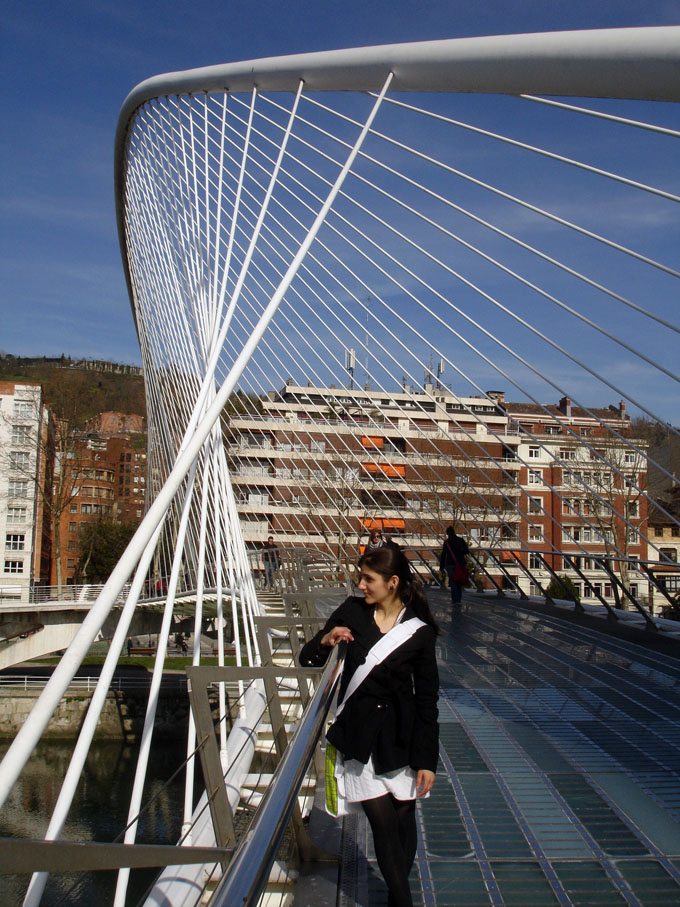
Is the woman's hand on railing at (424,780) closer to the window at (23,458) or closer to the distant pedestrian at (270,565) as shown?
the distant pedestrian at (270,565)

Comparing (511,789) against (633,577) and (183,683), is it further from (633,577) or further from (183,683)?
(633,577)

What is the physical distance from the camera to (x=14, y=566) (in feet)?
154

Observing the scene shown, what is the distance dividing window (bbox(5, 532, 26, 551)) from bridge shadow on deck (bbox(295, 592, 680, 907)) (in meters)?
42.3

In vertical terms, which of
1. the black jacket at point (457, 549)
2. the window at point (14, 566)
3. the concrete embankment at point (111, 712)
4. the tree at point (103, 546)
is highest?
the black jacket at point (457, 549)

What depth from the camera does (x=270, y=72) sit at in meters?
7.89

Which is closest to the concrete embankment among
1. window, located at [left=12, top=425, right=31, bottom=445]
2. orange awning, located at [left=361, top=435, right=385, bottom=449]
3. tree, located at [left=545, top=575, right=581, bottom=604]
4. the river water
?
the river water

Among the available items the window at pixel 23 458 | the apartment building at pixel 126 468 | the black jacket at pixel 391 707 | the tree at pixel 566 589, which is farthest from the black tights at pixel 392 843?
the apartment building at pixel 126 468

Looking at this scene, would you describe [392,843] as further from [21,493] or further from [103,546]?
[103,546]

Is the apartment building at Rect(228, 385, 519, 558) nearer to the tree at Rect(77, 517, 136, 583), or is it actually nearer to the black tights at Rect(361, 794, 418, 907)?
the tree at Rect(77, 517, 136, 583)

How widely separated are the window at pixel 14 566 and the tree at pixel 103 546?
2796 millimetres

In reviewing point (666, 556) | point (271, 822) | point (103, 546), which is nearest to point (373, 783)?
point (271, 822)

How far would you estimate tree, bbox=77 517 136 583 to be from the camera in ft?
146

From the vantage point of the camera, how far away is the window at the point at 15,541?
47.1m

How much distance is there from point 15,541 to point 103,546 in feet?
19.9
